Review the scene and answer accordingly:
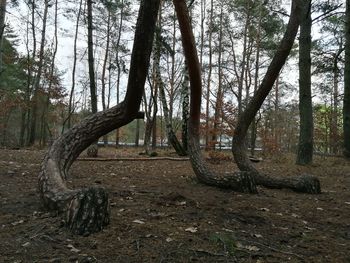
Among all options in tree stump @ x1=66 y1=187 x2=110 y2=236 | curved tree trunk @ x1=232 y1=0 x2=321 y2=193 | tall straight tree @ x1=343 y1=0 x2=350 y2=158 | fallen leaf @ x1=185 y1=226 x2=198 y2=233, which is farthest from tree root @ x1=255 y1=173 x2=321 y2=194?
tall straight tree @ x1=343 y1=0 x2=350 y2=158

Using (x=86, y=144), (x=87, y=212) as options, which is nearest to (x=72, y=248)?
(x=87, y=212)

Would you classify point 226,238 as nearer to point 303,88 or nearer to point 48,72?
point 303,88

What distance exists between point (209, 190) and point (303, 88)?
5869 millimetres

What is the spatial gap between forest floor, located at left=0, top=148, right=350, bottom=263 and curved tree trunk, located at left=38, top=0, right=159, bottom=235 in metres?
0.14

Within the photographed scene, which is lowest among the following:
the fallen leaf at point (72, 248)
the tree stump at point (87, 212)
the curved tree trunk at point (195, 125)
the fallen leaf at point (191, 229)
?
the fallen leaf at point (72, 248)

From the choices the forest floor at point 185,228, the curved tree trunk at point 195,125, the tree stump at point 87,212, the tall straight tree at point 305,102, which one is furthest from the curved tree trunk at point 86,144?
the tall straight tree at point 305,102

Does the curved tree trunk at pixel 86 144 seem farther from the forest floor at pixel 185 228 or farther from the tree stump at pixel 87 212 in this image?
the forest floor at pixel 185 228

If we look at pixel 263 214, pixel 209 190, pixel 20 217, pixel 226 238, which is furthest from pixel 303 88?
pixel 20 217

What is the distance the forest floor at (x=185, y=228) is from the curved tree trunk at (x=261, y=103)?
0.30 metres

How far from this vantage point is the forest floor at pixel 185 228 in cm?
282

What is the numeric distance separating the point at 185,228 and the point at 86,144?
1983 millimetres

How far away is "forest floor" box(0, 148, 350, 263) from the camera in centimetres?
282

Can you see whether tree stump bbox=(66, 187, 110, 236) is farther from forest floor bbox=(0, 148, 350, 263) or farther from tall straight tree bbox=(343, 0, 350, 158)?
tall straight tree bbox=(343, 0, 350, 158)

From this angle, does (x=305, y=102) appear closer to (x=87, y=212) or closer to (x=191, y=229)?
(x=191, y=229)
